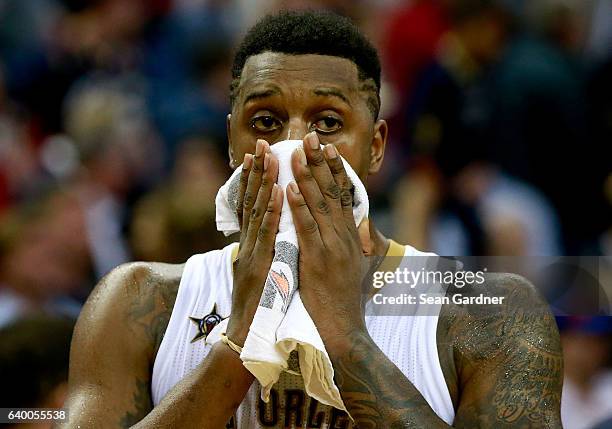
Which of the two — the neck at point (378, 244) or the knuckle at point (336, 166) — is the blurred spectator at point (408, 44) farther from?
the knuckle at point (336, 166)

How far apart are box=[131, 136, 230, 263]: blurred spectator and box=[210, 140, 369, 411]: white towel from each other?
2.37 meters

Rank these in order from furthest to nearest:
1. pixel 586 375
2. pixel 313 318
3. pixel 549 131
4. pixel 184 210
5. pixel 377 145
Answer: pixel 549 131 < pixel 184 210 < pixel 586 375 < pixel 377 145 < pixel 313 318

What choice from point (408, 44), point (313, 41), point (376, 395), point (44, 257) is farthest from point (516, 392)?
point (408, 44)

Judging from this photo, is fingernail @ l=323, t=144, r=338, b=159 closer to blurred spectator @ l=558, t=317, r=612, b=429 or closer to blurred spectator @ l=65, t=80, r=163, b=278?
blurred spectator @ l=558, t=317, r=612, b=429

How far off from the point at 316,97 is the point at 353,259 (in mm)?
625

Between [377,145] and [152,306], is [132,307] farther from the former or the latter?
[377,145]

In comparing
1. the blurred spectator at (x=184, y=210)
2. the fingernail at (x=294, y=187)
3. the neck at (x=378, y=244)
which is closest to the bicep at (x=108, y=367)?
the fingernail at (x=294, y=187)

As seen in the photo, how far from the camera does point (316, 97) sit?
3518 millimetres

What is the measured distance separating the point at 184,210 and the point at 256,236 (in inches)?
105

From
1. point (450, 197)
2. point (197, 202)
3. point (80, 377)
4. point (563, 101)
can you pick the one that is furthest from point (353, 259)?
point (563, 101)

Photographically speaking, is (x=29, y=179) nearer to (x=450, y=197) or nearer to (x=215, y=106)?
(x=215, y=106)

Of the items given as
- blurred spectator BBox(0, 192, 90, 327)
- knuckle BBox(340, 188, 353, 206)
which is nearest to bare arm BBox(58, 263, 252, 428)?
knuckle BBox(340, 188, 353, 206)

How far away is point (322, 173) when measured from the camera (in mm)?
3168

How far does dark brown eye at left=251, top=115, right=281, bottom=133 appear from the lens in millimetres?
3559
